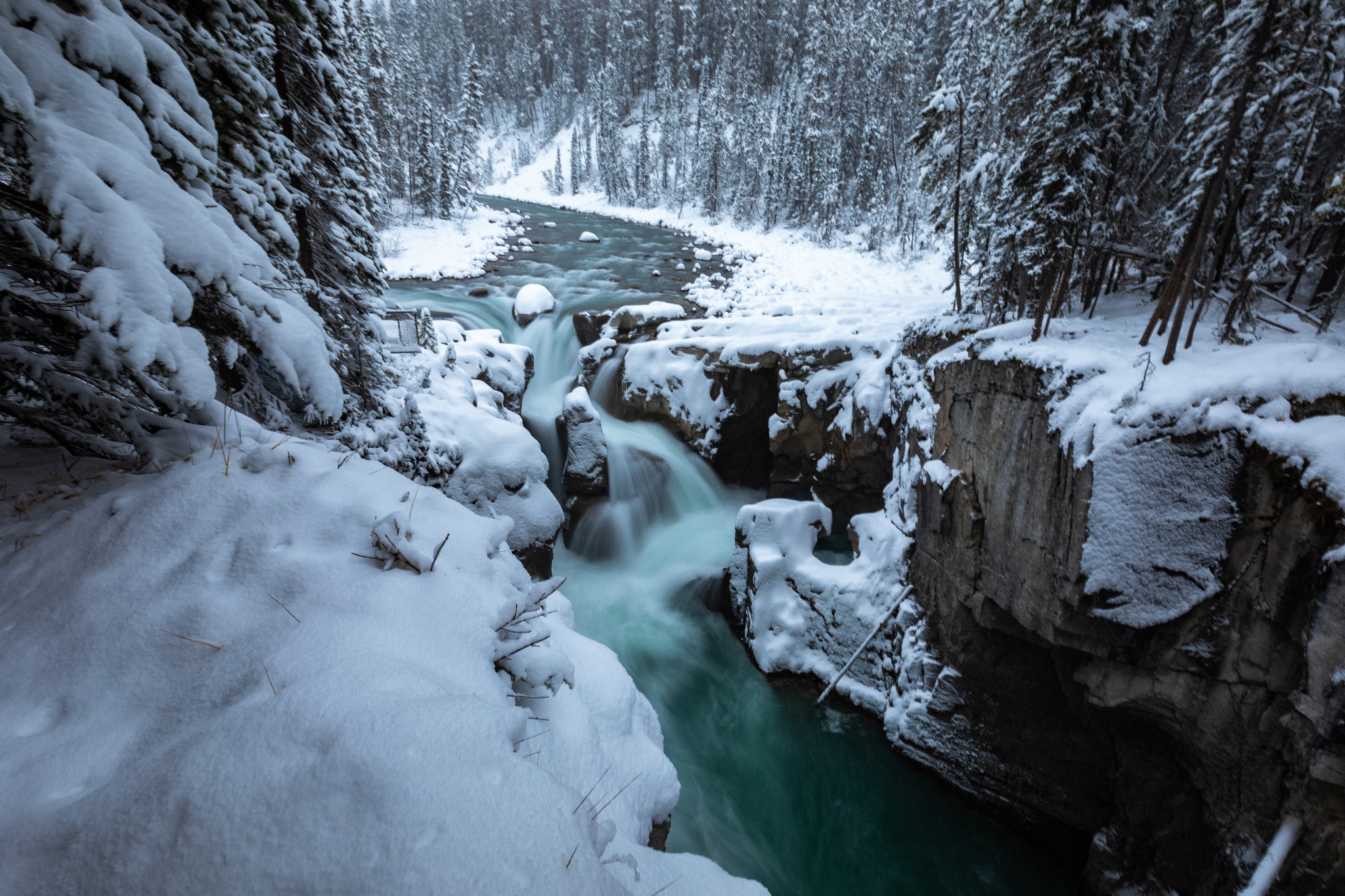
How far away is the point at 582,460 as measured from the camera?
42.0 feet

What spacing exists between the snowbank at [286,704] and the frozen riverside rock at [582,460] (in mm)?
9091

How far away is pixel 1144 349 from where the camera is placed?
692 centimetres

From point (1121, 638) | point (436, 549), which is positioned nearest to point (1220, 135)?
point (1121, 638)

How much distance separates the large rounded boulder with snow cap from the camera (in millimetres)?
20938

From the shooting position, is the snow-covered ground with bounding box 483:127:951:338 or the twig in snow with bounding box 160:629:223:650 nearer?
the twig in snow with bounding box 160:629:223:650

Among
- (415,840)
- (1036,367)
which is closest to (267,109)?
(415,840)

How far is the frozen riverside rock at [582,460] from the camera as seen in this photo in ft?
42.0

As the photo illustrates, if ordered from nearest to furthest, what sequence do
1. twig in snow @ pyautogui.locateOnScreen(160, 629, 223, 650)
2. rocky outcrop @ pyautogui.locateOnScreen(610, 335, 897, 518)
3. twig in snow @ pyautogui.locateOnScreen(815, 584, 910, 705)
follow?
twig in snow @ pyautogui.locateOnScreen(160, 629, 223, 650) < twig in snow @ pyautogui.locateOnScreen(815, 584, 910, 705) < rocky outcrop @ pyautogui.locateOnScreen(610, 335, 897, 518)

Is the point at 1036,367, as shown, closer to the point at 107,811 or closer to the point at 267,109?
the point at 107,811

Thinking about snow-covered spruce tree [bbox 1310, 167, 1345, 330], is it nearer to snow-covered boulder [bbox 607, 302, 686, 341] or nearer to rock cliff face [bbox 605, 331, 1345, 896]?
rock cliff face [bbox 605, 331, 1345, 896]

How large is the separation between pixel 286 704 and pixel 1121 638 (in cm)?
797

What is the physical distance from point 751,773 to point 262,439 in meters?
8.49

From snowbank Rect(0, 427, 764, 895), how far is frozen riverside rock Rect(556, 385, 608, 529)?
9.09 m

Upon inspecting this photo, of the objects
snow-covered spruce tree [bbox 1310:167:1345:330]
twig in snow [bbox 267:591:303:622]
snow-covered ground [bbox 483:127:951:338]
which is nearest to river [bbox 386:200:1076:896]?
snow-covered ground [bbox 483:127:951:338]
